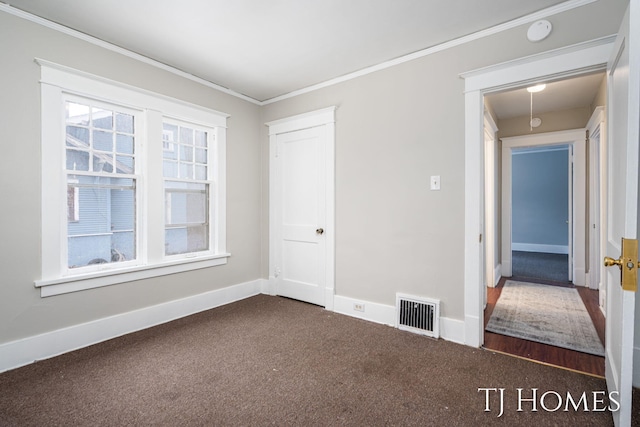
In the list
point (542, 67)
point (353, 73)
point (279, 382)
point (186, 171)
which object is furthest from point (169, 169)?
point (542, 67)

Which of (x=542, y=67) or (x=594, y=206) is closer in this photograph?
(x=542, y=67)

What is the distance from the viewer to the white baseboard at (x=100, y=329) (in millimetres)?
2221

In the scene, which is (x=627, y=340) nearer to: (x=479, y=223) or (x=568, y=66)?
(x=479, y=223)

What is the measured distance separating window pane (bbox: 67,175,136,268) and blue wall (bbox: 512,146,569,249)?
8519 mm

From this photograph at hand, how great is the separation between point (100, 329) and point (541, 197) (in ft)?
30.4

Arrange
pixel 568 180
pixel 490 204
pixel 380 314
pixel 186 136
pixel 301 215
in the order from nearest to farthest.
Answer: pixel 380 314 < pixel 186 136 < pixel 301 215 < pixel 490 204 < pixel 568 180

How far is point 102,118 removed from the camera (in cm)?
272

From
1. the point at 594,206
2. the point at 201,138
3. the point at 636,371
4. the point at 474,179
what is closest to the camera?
the point at 636,371

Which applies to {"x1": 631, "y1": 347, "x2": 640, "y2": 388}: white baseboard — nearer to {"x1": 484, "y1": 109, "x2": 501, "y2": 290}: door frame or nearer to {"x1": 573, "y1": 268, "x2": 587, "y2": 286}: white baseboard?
{"x1": 484, "y1": 109, "x2": 501, "y2": 290}: door frame

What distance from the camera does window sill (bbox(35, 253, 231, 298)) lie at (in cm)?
238

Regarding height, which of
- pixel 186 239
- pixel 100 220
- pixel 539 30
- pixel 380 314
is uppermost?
pixel 539 30

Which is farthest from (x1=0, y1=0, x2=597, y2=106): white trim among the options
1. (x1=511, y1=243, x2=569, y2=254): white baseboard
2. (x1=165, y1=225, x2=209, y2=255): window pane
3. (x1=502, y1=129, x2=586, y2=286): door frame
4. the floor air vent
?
(x1=511, y1=243, x2=569, y2=254): white baseboard

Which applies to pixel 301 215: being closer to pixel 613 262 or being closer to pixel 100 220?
pixel 100 220

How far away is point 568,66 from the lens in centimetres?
218
